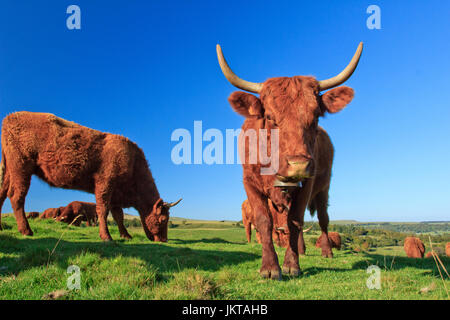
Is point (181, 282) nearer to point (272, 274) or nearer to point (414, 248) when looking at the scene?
point (272, 274)

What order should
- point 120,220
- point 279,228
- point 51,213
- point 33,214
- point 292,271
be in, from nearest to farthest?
1. point 292,271
2. point 279,228
3. point 120,220
4. point 51,213
5. point 33,214

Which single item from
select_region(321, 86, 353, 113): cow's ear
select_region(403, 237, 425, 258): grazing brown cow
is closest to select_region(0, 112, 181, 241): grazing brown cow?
select_region(321, 86, 353, 113): cow's ear

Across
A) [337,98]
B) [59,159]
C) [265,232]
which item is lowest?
[265,232]

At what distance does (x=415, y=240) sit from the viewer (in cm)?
1989

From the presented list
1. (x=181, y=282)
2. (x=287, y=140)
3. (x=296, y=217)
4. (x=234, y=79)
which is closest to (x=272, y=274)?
(x=296, y=217)

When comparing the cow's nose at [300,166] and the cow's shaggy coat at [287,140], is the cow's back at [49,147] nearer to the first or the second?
the cow's shaggy coat at [287,140]

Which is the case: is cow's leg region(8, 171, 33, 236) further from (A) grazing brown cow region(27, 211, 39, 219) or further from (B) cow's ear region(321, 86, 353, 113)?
(A) grazing brown cow region(27, 211, 39, 219)

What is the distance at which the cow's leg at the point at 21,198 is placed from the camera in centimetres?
908

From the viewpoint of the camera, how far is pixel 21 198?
30.8ft

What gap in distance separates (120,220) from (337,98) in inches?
352

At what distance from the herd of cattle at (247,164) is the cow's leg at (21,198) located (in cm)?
3

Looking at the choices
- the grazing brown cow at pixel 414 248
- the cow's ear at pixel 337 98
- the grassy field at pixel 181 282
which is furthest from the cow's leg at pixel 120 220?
the grazing brown cow at pixel 414 248

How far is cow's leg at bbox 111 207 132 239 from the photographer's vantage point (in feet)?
37.1
